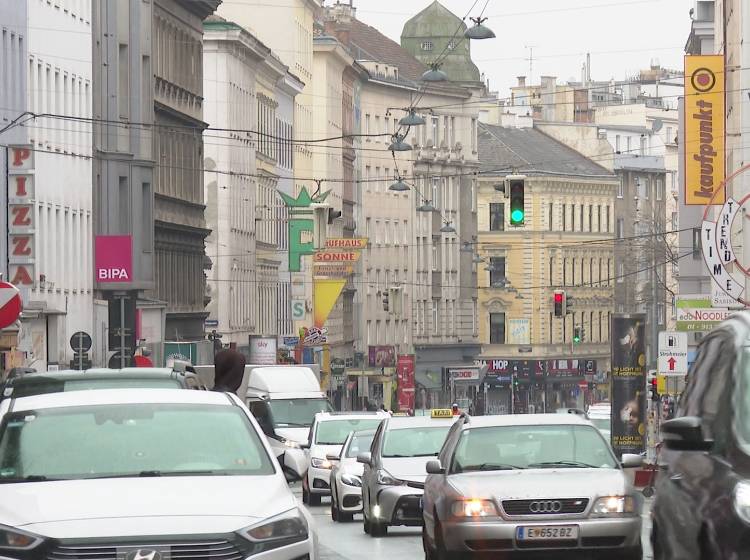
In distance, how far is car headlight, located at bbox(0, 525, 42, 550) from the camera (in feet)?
36.8

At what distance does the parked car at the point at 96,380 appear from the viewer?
1631 cm

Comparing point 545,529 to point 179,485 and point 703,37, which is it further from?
point 703,37

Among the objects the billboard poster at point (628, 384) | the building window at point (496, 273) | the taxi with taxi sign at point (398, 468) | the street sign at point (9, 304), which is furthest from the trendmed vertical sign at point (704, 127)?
the building window at point (496, 273)

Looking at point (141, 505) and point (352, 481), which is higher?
point (141, 505)

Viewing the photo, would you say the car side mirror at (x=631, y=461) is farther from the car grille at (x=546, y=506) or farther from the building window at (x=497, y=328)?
the building window at (x=497, y=328)

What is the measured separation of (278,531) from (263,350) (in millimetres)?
73949

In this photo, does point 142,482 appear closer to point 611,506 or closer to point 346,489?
point 611,506

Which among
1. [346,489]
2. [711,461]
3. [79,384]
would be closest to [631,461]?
[79,384]

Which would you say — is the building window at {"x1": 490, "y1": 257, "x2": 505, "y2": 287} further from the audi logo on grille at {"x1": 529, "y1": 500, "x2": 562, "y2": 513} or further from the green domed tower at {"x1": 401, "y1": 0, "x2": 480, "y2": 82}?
the audi logo on grille at {"x1": 529, "y1": 500, "x2": 562, "y2": 513}

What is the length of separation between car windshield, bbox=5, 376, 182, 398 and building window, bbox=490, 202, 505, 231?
5289 inches

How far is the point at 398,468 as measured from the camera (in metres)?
26.8

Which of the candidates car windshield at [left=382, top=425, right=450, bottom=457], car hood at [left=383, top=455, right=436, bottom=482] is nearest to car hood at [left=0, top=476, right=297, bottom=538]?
car hood at [left=383, top=455, right=436, bottom=482]

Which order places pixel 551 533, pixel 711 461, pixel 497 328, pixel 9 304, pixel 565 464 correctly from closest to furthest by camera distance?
pixel 711 461 → pixel 551 533 → pixel 565 464 → pixel 9 304 → pixel 497 328

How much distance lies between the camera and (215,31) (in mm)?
89250
